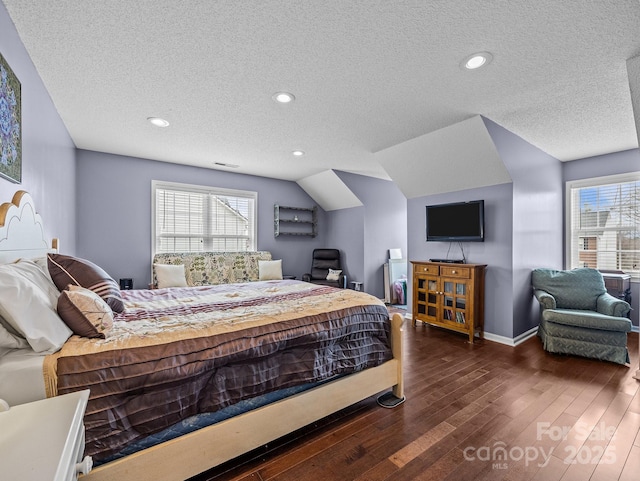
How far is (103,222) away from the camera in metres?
4.14

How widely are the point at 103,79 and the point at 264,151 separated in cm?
203

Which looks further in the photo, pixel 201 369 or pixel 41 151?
pixel 41 151

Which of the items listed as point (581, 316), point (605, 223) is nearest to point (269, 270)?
point (581, 316)

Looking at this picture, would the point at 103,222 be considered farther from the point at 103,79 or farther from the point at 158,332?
the point at 158,332

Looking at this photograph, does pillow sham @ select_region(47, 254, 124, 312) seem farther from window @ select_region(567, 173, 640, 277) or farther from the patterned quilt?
window @ select_region(567, 173, 640, 277)

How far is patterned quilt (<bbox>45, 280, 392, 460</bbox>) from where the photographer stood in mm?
1269

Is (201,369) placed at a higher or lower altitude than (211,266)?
lower

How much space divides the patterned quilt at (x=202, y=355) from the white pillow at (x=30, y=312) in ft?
0.22

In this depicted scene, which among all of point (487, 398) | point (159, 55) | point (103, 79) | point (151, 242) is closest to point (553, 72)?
point (487, 398)

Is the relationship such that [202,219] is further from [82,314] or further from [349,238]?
[82,314]

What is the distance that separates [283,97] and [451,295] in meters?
3.19

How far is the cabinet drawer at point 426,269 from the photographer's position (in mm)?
4059

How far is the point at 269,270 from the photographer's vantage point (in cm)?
500

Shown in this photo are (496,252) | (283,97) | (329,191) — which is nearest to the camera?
(283,97)
